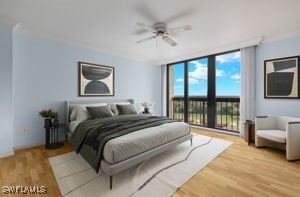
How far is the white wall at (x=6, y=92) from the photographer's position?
268 cm

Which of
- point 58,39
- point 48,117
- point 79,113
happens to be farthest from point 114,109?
point 58,39

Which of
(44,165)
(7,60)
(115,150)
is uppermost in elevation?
(7,60)

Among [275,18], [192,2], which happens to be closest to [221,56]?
[275,18]

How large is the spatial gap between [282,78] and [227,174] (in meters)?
2.82

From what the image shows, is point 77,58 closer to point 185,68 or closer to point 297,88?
point 185,68

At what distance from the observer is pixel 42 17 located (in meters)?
2.61

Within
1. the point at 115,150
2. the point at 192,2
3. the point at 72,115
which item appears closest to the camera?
the point at 115,150

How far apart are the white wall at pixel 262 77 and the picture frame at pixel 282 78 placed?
0.10m

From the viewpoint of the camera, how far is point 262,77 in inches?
143

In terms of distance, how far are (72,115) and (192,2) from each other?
11.6 ft

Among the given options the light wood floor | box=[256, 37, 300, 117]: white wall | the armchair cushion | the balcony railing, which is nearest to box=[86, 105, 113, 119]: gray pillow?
the light wood floor

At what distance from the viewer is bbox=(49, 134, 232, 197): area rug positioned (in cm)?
179

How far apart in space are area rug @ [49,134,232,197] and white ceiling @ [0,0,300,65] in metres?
2.66

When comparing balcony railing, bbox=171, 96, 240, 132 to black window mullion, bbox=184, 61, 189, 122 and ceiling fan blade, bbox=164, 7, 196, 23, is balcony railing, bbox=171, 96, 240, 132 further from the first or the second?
ceiling fan blade, bbox=164, 7, 196, 23
